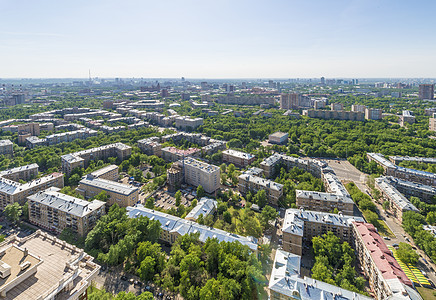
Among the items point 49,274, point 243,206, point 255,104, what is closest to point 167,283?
→ point 49,274

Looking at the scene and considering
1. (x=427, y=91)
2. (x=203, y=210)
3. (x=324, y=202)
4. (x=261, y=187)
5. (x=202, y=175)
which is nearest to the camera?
(x=203, y=210)

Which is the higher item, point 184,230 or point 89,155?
point 89,155

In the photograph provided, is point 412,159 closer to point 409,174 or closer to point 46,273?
point 409,174

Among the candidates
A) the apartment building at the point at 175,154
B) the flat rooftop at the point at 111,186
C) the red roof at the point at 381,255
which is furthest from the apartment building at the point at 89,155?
the red roof at the point at 381,255

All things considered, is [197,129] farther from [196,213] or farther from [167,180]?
[196,213]

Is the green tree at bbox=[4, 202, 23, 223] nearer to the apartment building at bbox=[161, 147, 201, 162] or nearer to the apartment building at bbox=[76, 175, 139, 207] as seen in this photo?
the apartment building at bbox=[76, 175, 139, 207]

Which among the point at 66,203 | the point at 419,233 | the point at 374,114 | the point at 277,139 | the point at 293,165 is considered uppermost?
the point at 374,114

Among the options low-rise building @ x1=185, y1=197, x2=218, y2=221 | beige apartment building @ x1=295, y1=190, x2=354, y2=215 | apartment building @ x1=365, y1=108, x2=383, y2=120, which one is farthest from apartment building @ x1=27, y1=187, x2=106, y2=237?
apartment building @ x1=365, y1=108, x2=383, y2=120

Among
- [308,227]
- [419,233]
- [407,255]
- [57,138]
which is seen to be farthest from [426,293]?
[57,138]
